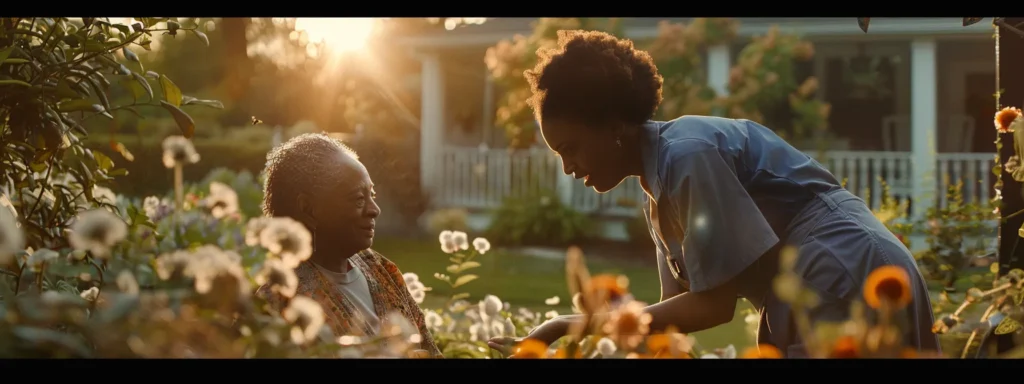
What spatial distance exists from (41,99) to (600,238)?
1152 centimetres

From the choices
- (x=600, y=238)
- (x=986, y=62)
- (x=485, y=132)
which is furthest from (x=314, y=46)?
(x=986, y=62)

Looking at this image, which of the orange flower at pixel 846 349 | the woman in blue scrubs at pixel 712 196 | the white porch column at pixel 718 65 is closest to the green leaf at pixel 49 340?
A: the orange flower at pixel 846 349

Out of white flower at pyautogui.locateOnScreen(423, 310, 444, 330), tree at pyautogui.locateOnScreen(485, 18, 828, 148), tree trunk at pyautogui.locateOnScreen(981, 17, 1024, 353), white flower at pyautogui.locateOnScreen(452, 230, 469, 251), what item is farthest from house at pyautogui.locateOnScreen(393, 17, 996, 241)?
tree trunk at pyautogui.locateOnScreen(981, 17, 1024, 353)

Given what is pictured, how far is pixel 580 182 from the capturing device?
13961 mm

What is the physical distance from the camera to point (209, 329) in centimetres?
104

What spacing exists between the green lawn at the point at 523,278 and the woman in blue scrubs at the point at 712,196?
4.42 metres

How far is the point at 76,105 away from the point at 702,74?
12262 millimetres

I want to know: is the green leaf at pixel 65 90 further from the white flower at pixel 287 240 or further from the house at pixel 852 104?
the house at pixel 852 104

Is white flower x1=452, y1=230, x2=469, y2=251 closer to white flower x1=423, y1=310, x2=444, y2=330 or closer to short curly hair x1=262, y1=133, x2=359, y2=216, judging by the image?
white flower x1=423, y1=310, x2=444, y2=330

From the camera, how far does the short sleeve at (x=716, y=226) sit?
182 centimetres

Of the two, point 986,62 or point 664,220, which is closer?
point 664,220

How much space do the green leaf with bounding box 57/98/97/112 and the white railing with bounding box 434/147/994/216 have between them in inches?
419

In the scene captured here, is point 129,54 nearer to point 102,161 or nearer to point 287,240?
point 102,161
